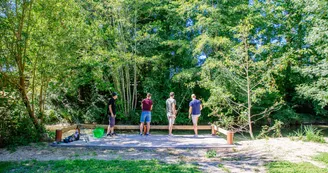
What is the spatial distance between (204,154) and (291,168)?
6.79 feet

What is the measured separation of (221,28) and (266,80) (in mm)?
4381

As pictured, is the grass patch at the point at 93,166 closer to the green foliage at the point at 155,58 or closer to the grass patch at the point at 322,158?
the green foliage at the point at 155,58

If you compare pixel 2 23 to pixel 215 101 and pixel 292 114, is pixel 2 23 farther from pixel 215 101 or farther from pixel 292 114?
pixel 292 114

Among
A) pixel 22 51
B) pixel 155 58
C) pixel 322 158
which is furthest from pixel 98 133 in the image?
pixel 322 158

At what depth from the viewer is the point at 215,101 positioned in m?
9.48

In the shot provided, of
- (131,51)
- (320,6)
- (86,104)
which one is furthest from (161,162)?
(320,6)

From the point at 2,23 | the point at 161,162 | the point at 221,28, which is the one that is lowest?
the point at 161,162

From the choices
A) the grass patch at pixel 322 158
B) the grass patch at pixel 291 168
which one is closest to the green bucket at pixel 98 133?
the grass patch at pixel 291 168

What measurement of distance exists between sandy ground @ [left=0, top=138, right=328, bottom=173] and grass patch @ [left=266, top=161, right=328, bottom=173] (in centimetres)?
20

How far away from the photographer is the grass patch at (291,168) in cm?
426

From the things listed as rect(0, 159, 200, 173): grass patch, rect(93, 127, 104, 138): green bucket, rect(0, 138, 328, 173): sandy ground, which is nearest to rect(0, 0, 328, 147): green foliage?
rect(0, 138, 328, 173): sandy ground

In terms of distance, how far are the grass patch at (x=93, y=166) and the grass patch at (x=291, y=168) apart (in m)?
1.62

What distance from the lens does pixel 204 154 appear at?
5.85 meters

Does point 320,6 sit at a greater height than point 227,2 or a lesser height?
lesser
